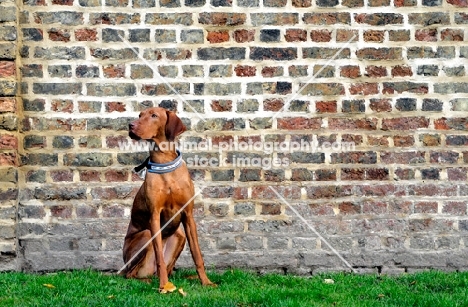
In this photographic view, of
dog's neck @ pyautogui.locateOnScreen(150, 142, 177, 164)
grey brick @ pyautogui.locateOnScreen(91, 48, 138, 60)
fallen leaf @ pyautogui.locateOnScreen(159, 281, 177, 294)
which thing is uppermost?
grey brick @ pyautogui.locateOnScreen(91, 48, 138, 60)

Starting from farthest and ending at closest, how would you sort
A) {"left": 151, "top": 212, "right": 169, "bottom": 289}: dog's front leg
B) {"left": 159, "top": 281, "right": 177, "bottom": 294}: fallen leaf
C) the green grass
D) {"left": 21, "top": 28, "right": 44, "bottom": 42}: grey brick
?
{"left": 21, "top": 28, "right": 44, "bottom": 42}: grey brick → {"left": 151, "top": 212, "right": 169, "bottom": 289}: dog's front leg → {"left": 159, "top": 281, "right": 177, "bottom": 294}: fallen leaf → the green grass

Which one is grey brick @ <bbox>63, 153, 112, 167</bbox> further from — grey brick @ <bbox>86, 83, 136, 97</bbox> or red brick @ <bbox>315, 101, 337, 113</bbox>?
red brick @ <bbox>315, 101, 337, 113</bbox>

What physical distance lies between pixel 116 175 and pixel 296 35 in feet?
6.83

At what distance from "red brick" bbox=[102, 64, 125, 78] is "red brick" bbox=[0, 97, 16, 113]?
847mm

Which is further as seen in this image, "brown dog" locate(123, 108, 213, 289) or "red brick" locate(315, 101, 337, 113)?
"red brick" locate(315, 101, 337, 113)

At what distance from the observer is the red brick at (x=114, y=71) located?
18.6ft

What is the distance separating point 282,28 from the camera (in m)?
5.71

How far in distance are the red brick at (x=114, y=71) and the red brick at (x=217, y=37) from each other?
2.73 feet

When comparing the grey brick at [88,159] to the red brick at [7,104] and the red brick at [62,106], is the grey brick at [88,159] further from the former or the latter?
the red brick at [7,104]

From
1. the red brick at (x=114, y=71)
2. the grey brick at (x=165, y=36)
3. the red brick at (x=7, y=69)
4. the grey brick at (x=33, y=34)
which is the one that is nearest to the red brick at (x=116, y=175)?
the red brick at (x=114, y=71)

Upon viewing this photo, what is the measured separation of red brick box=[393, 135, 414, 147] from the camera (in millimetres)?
5719

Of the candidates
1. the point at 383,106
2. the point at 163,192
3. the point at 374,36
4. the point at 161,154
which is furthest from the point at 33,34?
the point at 383,106

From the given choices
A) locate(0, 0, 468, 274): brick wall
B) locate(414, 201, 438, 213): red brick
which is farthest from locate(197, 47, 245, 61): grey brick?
locate(414, 201, 438, 213): red brick

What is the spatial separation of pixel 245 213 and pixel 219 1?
1948mm
